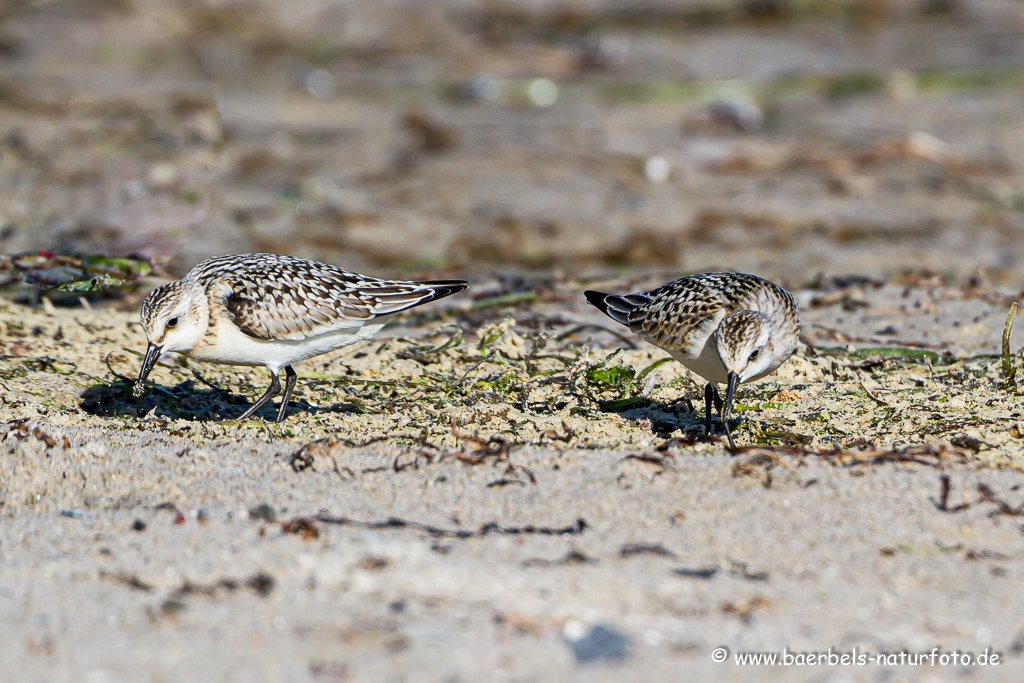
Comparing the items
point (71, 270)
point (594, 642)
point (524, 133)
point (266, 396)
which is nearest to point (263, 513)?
point (594, 642)

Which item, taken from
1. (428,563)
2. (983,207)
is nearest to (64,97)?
(983,207)

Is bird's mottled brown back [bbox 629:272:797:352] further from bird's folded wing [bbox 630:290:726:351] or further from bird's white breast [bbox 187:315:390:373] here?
bird's white breast [bbox 187:315:390:373]

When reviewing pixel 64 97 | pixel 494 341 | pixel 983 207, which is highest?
pixel 64 97

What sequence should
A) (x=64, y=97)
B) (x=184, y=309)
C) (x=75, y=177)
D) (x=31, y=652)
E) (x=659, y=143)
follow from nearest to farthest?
(x=31, y=652)
(x=184, y=309)
(x=75, y=177)
(x=659, y=143)
(x=64, y=97)

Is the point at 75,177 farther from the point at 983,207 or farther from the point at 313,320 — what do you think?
the point at 983,207

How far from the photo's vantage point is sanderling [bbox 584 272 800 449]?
458 centimetres

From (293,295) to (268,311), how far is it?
16 centimetres

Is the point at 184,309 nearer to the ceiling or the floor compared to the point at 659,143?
nearer to the floor

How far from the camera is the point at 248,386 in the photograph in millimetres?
6023

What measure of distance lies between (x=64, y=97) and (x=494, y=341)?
10401 millimetres

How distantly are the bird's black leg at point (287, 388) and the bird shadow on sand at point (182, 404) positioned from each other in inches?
3.9

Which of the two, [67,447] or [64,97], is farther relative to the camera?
[64,97]

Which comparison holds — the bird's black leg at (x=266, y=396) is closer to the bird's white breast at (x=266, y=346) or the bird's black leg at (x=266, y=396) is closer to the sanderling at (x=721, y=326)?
the bird's white breast at (x=266, y=346)

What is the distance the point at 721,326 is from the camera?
4652 millimetres
